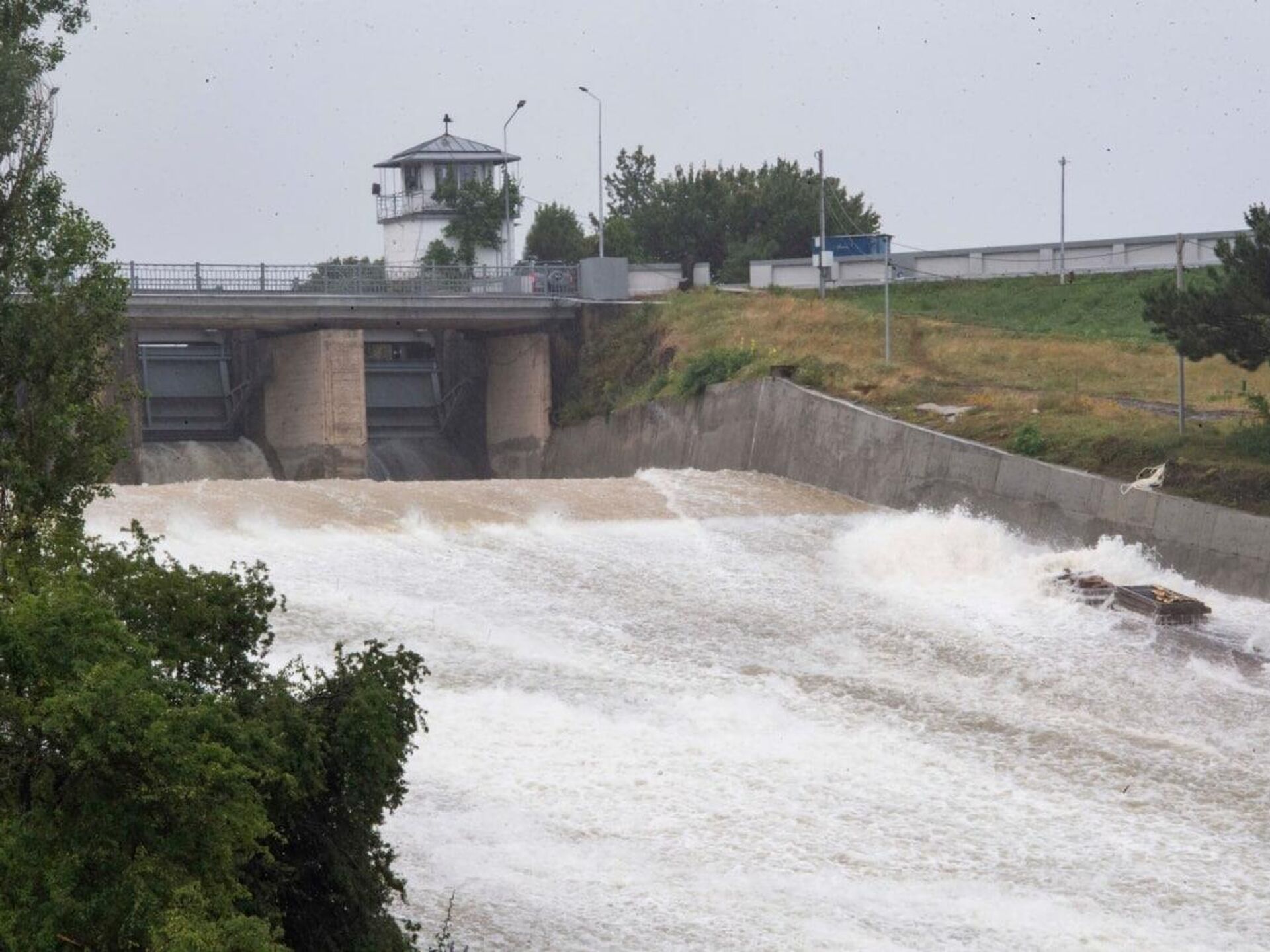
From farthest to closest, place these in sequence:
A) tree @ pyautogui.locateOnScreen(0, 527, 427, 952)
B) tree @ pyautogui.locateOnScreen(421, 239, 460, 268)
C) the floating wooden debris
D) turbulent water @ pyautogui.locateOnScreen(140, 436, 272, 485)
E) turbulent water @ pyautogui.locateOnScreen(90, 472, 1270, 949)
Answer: tree @ pyautogui.locateOnScreen(421, 239, 460, 268) < turbulent water @ pyautogui.locateOnScreen(140, 436, 272, 485) < the floating wooden debris < turbulent water @ pyautogui.locateOnScreen(90, 472, 1270, 949) < tree @ pyautogui.locateOnScreen(0, 527, 427, 952)

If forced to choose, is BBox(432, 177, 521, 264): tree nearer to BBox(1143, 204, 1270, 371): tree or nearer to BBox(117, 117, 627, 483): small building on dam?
BBox(117, 117, 627, 483): small building on dam

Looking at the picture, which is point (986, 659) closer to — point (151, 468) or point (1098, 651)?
point (1098, 651)

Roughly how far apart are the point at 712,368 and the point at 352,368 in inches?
353

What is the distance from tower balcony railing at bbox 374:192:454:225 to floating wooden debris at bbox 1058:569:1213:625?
1663 inches

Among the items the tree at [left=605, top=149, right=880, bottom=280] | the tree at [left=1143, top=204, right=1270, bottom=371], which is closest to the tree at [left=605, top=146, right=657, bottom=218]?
the tree at [left=605, top=149, right=880, bottom=280]


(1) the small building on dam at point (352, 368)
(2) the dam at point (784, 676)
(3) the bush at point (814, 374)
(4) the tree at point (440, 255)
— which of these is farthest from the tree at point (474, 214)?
(3) the bush at point (814, 374)

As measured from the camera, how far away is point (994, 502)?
113ft

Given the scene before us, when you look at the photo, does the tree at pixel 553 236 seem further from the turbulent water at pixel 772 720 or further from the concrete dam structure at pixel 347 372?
the turbulent water at pixel 772 720

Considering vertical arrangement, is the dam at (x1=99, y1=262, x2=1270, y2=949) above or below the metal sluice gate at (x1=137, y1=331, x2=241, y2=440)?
below

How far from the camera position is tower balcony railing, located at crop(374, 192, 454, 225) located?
68.0 meters

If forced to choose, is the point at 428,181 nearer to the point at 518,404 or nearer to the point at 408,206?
the point at 408,206

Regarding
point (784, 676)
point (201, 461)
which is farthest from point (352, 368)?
point (784, 676)

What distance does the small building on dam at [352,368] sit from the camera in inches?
1794

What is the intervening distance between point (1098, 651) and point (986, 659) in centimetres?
165
